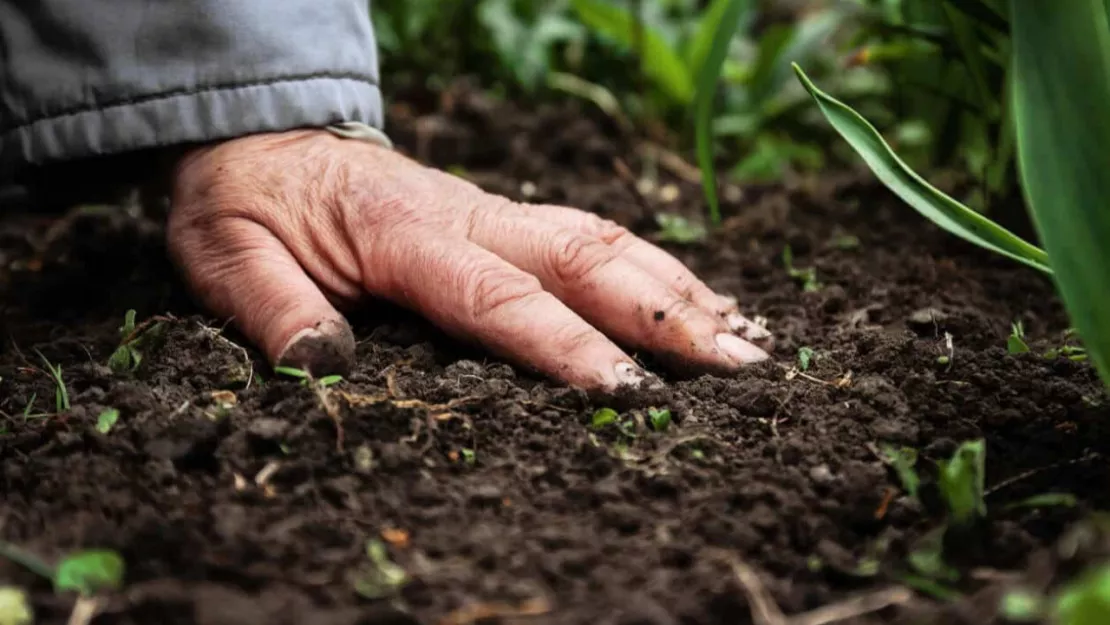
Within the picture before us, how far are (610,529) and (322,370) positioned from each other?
39 cm

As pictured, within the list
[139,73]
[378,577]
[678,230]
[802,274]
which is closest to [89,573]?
[378,577]

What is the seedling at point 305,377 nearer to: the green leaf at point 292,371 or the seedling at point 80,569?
the green leaf at point 292,371

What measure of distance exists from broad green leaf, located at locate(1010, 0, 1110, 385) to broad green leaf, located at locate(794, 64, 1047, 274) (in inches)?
6.7

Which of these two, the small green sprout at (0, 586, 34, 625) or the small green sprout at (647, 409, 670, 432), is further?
the small green sprout at (647, 409, 670, 432)

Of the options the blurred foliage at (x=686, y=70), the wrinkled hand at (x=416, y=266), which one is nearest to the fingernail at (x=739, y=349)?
the wrinkled hand at (x=416, y=266)

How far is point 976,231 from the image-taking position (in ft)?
3.34

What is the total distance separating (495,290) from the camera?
1.12m

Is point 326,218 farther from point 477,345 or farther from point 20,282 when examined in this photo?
point 20,282

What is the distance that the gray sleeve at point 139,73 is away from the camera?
127 centimetres

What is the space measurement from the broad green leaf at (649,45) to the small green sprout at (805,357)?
1.17 m

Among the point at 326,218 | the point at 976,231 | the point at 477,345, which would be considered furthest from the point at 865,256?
the point at 326,218

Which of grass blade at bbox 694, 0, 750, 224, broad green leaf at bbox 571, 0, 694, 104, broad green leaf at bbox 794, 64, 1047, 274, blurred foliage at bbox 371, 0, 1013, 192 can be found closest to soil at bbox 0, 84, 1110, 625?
broad green leaf at bbox 794, 64, 1047, 274

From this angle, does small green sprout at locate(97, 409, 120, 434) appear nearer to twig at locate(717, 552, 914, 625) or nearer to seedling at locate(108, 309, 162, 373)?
seedling at locate(108, 309, 162, 373)

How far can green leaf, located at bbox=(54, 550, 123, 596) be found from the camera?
0.73 meters
